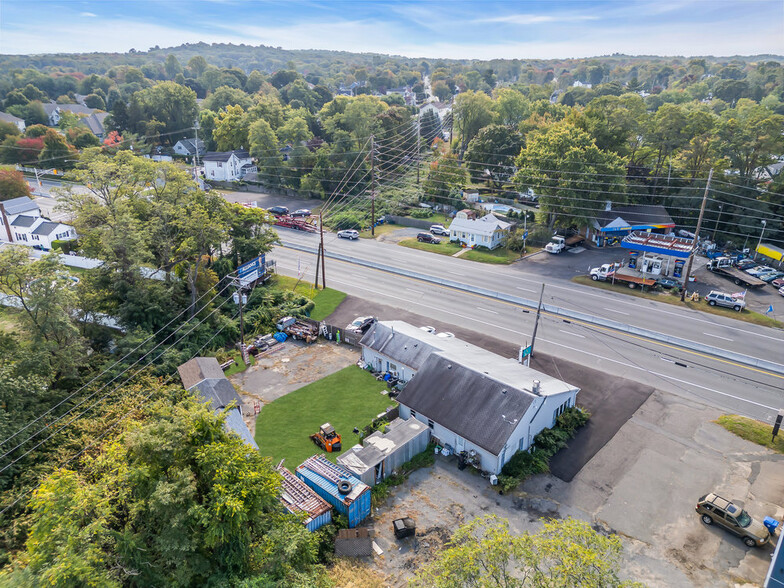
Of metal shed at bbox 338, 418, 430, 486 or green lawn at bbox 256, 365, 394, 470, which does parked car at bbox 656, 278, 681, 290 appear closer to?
green lawn at bbox 256, 365, 394, 470

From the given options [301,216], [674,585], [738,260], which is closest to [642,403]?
[674,585]

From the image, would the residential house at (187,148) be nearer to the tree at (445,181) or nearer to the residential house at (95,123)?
the residential house at (95,123)

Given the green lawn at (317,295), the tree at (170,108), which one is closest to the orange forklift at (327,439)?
the green lawn at (317,295)

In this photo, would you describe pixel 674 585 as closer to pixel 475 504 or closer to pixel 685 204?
pixel 475 504

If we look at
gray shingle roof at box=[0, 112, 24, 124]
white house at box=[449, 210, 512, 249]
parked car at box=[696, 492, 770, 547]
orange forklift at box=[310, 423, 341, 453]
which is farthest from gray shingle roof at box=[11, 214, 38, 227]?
gray shingle roof at box=[0, 112, 24, 124]

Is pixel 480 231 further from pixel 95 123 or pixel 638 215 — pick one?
pixel 95 123

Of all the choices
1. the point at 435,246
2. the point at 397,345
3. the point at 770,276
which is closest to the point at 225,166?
the point at 435,246
